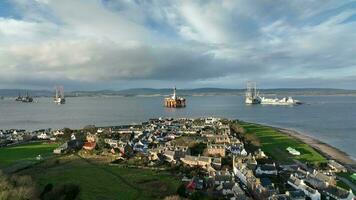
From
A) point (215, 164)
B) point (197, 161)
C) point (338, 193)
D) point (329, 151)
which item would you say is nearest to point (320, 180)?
point (338, 193)

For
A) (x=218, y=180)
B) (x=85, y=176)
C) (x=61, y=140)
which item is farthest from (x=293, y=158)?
(x=61, y=140)

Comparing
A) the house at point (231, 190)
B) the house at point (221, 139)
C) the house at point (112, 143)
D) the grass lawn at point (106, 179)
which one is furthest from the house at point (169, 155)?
the house at point (231, 190)

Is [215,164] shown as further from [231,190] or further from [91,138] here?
[91,138]

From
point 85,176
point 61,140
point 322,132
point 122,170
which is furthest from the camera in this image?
point 322,132

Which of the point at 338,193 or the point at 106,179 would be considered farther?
the point at 106,179

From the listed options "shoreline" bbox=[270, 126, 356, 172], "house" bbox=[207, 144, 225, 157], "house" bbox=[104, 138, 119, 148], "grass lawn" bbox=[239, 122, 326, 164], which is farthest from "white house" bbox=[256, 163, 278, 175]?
"house" bbox=[104, 138, 119, 148]

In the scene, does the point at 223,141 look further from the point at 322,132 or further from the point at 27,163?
the point at 322,132
